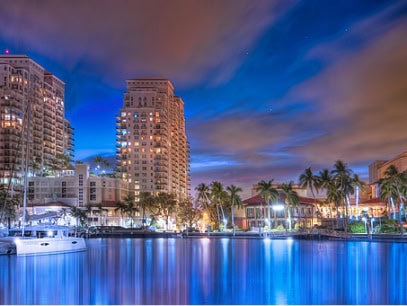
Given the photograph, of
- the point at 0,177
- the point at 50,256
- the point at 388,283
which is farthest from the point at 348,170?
the point at 0,177

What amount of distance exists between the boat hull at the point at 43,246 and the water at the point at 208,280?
528cm

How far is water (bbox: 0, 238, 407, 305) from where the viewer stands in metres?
30.3

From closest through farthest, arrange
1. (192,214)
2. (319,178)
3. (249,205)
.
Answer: (319,178) < (249,205) < (192,214)

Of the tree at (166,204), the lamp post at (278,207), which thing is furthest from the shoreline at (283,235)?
the tree at (166,204)

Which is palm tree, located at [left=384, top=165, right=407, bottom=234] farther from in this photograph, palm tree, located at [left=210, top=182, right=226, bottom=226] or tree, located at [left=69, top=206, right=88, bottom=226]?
tree, located at [left=69, top=206, right=88, bottom=226]

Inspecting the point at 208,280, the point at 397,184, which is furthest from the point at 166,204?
the point at 208,280

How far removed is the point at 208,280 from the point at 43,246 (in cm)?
3103

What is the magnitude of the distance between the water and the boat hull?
208 inches

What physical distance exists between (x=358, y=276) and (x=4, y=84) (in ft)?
596

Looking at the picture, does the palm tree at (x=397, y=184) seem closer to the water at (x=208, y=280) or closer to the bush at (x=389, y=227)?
the bush at (x=389, y=227)

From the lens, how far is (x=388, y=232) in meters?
104

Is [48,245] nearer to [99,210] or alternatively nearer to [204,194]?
[204,194]

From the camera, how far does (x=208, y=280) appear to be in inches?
1527

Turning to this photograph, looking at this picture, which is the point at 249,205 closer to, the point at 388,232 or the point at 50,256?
the point at 388,232
